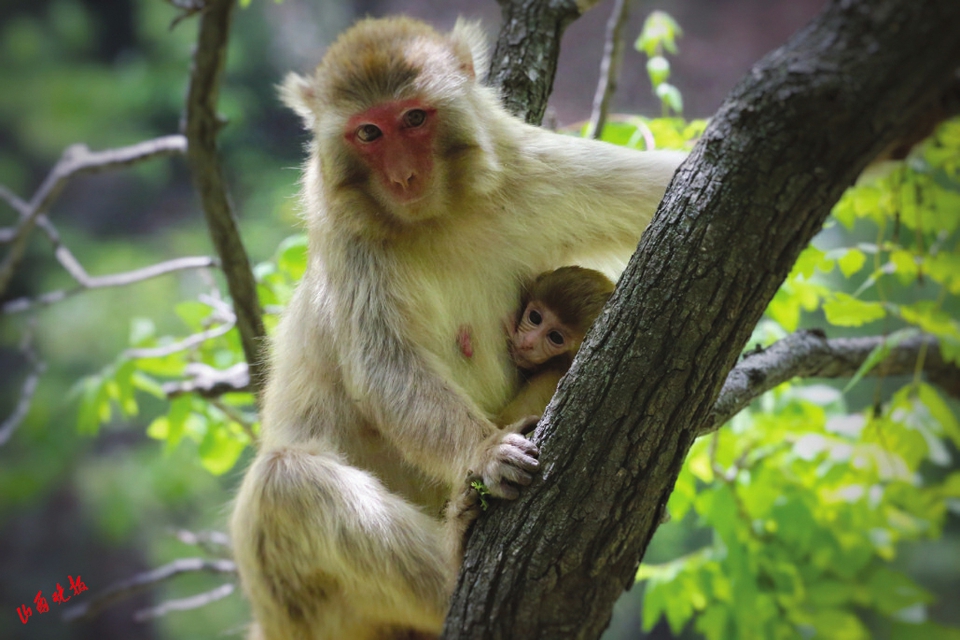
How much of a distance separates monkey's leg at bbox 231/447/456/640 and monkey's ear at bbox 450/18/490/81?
158cm

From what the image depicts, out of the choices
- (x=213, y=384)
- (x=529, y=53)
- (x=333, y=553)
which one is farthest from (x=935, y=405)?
(x=213, y=384)

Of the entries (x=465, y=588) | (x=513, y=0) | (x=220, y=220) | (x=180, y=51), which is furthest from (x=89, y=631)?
(x=513, y=0)

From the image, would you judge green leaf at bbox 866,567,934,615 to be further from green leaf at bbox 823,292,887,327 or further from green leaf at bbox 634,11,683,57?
green leaf at bbox 634,11,683,57

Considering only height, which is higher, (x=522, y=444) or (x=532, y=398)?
(x=532, y=398)

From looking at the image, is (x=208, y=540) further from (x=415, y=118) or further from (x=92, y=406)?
(x=415, y=118)

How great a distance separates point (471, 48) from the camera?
330 centimetres

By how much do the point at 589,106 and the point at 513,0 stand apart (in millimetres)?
2849

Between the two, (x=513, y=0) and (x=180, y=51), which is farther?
(x=180, y=51)

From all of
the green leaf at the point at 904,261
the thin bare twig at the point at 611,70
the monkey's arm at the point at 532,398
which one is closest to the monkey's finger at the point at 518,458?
the monkey's arm at the point at 532,398

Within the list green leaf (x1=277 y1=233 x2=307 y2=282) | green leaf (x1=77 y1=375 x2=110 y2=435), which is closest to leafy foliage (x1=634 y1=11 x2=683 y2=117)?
green leaf (x1=277 y1=233 x2=307 y2=282)

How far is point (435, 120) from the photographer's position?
2.92 meters

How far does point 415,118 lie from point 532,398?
1120 mm

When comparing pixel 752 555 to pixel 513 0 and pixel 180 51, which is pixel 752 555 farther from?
pixel 180 51

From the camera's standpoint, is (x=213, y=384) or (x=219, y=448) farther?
(x=219, y=448)
